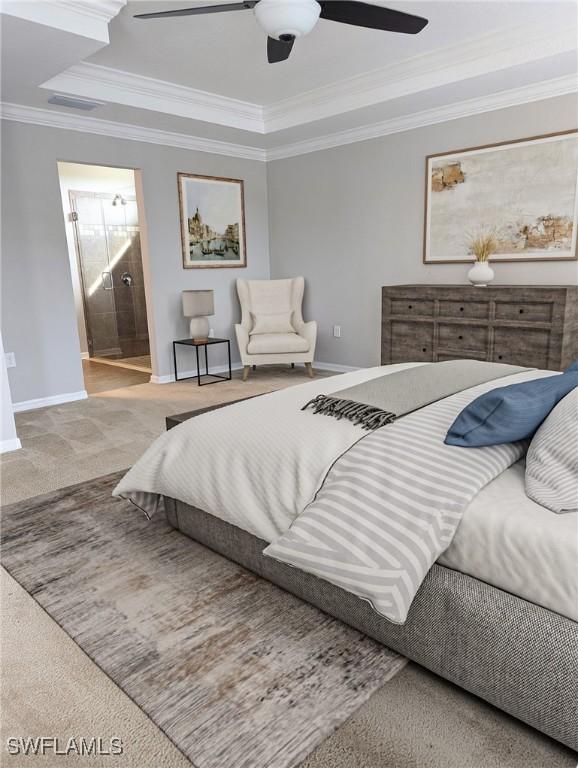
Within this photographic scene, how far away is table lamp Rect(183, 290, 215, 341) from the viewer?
16.6 ft

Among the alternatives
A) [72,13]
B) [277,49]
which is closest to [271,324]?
[277,49]

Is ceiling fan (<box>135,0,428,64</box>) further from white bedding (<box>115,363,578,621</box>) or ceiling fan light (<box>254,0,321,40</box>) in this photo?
white bedding (<box>115,363,578,621</box>)

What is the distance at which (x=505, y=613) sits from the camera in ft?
3.96

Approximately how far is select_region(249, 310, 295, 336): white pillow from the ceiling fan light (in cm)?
329

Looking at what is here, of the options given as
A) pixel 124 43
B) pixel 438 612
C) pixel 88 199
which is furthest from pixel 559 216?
pixel 88 199

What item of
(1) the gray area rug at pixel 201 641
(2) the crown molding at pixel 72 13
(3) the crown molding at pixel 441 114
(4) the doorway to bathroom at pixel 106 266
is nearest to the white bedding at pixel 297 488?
(1) the gray area rug at pixel 201 641

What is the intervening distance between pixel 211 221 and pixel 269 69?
186 cm

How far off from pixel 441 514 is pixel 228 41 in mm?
3453

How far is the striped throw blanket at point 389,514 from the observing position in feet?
4.19

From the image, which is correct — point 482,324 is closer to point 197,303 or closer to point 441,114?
point 441,114

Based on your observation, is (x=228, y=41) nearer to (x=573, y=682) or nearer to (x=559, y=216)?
(x=559, y=216)

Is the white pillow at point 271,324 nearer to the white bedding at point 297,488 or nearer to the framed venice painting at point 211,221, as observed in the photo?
the framed venice painting at point 211,221

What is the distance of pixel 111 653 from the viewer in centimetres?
155

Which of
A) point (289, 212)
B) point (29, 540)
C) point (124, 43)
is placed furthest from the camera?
point (289, 212)
